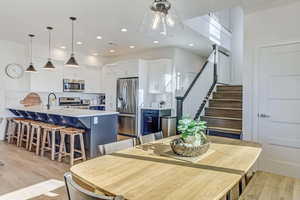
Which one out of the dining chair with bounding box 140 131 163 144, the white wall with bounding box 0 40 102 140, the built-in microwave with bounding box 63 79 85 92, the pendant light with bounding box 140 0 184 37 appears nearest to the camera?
the pendant light with bounding box 140 0 184 37

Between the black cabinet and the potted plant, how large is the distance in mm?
4060

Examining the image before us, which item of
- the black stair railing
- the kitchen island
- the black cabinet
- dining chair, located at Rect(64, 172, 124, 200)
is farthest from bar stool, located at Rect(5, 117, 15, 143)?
dining chair, located at Rect(64, 172, 124, 200)

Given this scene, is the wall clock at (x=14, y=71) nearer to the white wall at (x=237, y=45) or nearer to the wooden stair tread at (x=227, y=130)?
the wooden stair tread at (x=227, y=130)

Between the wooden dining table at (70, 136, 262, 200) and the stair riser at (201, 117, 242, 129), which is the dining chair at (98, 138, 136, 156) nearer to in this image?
the wooden dining table at (70, 136, 262, 200)

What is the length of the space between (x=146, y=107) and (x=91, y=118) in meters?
2.68

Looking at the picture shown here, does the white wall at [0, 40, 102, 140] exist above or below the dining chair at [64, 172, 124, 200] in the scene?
above

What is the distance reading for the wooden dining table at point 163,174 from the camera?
115 centimetres

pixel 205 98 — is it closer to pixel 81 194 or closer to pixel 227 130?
pixel 227 130

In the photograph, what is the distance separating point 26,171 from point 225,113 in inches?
161

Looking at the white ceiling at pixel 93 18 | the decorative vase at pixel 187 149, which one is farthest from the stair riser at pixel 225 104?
the decorative vase at pixel 187 149

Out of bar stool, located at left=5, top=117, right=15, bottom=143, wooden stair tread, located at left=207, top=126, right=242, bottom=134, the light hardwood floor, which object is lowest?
the light hardwood floor

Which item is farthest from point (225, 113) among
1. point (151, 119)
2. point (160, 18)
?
point (160, 18)

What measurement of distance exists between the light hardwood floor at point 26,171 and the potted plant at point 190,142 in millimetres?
1785

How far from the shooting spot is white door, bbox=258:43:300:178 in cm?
316
